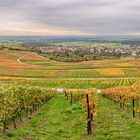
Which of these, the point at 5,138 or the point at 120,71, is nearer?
the point at 5,138

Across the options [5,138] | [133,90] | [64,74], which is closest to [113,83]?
[64,74]

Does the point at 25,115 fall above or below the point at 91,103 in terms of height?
below

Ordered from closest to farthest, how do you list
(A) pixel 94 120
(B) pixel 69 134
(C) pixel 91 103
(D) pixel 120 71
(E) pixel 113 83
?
(B) pixel 69 134, (C) pixel 91 103, (A) pixel 94 120, (E) pixel 113 83, (D) pixel 120 71

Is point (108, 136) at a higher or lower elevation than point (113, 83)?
higher

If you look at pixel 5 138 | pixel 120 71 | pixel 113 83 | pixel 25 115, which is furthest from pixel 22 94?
pixel 120 71

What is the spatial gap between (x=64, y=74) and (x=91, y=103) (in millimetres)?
113944

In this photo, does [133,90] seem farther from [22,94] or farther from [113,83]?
[113,83]

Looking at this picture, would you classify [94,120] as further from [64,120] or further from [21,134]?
[21,134]

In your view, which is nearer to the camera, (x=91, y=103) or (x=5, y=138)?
(x=5, y=138)

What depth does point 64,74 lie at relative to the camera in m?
146

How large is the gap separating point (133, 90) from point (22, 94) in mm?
14152

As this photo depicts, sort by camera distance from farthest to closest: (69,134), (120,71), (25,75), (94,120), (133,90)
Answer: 1. (120,71)
2. (25,75)
3. (133,90)
4. (94,120)
5. (69,134)

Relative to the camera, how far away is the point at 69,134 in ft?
89.7

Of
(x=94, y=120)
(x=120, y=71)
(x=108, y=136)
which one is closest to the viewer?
(x=108, y=136)
